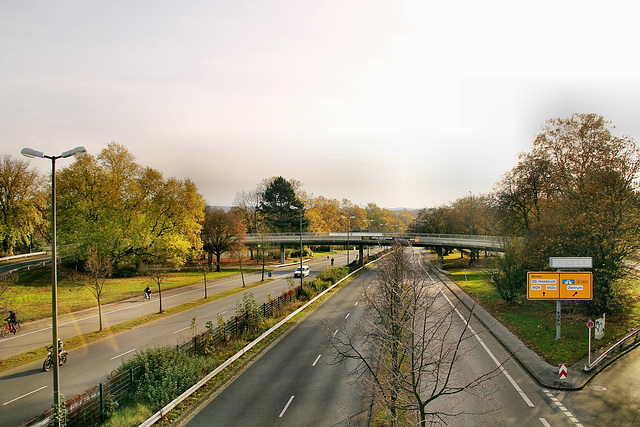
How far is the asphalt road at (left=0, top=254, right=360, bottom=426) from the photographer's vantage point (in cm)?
1485

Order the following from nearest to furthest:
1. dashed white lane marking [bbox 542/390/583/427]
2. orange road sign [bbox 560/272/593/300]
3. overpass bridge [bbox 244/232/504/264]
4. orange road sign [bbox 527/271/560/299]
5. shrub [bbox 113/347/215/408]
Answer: dashed white lane marking [bbox 542/390/583/427], shrub [bbox 113/347/215/408], orange road sign [bbox 560/272/593/300], orange road sign [bbox 527/271/560/299], overpass bridge [bbox 244/232/504/264]

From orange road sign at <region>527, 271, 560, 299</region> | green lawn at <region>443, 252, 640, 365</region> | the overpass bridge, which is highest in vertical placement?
the overpass bridge

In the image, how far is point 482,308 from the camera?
3231 centimetres

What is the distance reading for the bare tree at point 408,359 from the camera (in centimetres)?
895

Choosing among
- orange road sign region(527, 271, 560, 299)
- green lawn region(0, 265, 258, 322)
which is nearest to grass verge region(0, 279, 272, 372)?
green lawn region(0, 265, 258, 322)

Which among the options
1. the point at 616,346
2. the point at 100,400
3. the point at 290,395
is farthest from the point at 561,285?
the point at 100,400

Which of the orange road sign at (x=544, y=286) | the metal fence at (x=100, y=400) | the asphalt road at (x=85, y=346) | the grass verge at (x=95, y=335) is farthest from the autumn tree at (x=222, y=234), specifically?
the orange road sign at (x=544, y=286)

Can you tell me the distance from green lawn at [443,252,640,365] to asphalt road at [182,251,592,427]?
9.31ft

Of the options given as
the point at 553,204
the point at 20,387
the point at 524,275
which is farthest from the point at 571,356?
the point at 20,387

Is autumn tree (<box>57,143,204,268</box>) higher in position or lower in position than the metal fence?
higher

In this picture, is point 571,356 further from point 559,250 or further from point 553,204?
point 553,204

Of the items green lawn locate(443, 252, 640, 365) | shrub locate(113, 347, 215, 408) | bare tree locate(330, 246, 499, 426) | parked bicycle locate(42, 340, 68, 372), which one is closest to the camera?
bare tree locate(330, 246, 499, 426)

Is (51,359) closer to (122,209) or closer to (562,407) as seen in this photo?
(562,407)

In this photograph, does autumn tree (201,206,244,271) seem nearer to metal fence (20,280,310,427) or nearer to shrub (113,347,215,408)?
metal fence (20,280,310,427)
